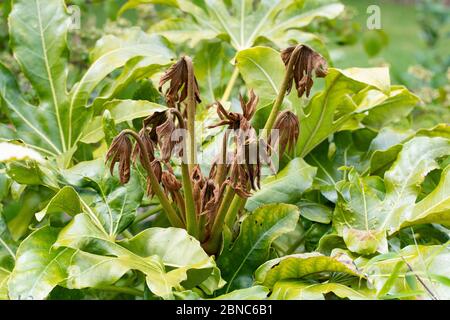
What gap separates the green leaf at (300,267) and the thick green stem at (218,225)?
0.38 ft

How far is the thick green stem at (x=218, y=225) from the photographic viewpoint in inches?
49.3

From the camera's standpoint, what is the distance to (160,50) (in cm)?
162

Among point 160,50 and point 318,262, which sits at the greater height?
point 160,50

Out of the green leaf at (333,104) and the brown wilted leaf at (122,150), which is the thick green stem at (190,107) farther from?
the green leaf at (333,104)

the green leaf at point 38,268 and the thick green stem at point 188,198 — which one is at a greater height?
the thick green stem at point 188,198

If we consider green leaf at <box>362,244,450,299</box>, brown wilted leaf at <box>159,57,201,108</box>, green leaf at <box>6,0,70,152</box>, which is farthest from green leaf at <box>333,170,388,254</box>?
green leaf at <box>6,0,70,152</box>

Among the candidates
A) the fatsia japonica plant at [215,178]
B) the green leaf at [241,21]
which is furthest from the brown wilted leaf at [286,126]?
the green leaf at [241,21]

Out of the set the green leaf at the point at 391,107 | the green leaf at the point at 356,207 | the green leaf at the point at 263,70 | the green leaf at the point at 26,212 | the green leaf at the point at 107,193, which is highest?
the green leaf at the point at 263,70

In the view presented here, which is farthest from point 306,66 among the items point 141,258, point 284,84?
point 141,258

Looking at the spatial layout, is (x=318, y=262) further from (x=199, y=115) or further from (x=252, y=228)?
(x=199, y=115)

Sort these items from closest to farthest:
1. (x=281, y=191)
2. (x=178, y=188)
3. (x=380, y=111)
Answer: (x=178, y=188), (x=281, y=191), (x=380, y=111)
